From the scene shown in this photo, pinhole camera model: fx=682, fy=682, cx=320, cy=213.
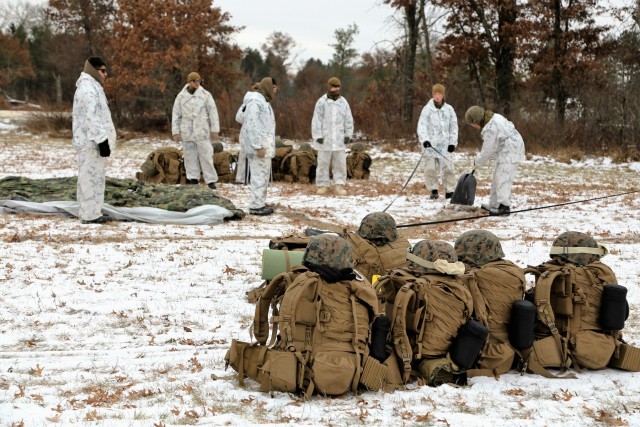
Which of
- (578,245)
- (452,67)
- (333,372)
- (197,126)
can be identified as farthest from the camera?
(452,67)

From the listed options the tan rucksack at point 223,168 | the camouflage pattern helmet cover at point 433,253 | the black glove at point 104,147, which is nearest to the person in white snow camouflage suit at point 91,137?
the black glove at point 104,147

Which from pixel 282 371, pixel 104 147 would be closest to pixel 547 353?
pixel 282 371

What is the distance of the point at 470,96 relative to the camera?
27.8m

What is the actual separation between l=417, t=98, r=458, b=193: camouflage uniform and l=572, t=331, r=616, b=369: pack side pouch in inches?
331

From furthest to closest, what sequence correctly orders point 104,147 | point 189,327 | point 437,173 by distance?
point 437,173
point 104,147
point 189,327

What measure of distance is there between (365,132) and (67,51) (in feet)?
64.6

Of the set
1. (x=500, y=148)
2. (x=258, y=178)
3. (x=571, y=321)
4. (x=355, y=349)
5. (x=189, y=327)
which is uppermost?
(x=500, y=148)

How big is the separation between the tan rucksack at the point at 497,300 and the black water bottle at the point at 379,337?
0.68 metres

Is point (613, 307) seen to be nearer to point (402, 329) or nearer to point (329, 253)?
point (402, 329)

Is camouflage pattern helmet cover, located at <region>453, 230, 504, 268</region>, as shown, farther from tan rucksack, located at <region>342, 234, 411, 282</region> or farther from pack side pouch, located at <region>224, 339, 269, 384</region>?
pack side pouch, located at <region>224, 339, 269, 384</region>

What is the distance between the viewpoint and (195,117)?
534 inches

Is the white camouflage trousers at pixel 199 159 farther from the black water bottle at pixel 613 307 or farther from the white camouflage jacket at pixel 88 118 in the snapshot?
the black water bottle at pixel 613 307

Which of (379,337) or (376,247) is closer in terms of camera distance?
(379,337)

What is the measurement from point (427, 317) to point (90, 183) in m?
6.42
